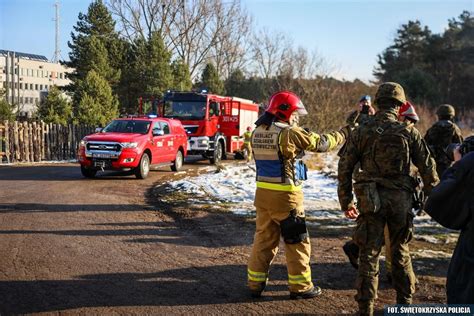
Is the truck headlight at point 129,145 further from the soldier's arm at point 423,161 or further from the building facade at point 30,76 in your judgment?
the building facade at point 30,76

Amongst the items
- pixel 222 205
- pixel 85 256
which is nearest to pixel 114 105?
pixel 222 205

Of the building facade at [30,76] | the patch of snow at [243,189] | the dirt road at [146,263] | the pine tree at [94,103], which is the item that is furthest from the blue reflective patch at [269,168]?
the building facade at [30,76]

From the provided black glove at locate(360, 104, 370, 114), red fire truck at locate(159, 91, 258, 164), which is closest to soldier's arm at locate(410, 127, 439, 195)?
black glove at locate(360, 104, 370, 114)

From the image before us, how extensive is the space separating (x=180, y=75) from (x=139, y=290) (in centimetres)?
3742

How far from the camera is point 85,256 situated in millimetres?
6281

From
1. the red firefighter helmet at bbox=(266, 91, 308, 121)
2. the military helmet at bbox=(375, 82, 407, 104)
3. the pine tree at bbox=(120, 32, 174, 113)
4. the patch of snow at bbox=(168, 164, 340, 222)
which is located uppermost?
the pine tree at bbox=(120, 32, 174, 113)

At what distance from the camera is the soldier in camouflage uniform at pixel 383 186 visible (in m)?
4.21

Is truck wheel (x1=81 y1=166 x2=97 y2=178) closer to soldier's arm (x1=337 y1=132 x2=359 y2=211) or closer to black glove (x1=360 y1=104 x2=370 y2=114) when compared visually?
black glove (x1=360 y1=104 x2=370 y2=114)

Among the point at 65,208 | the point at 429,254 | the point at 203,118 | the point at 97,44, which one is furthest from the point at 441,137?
the point at 97,44

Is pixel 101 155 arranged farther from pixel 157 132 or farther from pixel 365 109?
pixel 365 109

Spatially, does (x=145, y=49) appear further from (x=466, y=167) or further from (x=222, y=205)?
(x=466, y=167)

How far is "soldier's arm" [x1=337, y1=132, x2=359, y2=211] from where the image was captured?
441 cm

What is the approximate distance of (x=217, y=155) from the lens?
66.3ft

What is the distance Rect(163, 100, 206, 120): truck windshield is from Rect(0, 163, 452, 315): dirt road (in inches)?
371
